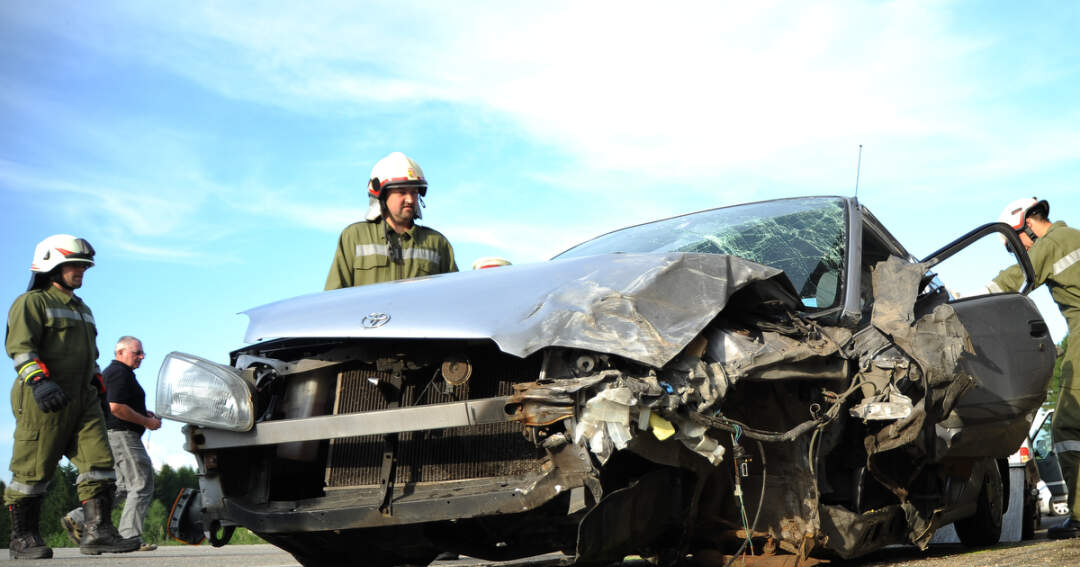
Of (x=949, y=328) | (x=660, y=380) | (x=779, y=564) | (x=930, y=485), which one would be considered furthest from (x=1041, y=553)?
(x=660, y=380)

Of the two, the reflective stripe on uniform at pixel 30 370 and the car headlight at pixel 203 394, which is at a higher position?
the reflective stripe on uniform at pixel 30 370

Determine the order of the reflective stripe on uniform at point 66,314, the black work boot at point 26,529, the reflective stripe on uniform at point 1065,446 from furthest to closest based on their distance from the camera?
the reflective stripe on uniform at point 66,314 < the black work boot at point 26,529 < the reflective stripe on uniform at point 1065,446

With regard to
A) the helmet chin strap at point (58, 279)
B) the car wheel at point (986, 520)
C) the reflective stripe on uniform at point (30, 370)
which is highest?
the helmet chin strap at point (58, 279)

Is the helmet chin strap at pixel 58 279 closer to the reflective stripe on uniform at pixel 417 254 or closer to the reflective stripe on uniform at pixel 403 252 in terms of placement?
the reflective stripe on uniform at pixel 403 252

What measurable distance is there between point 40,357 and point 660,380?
532 centimetres

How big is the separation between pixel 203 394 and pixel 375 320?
769mm

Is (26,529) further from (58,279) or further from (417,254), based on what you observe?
(417,254)

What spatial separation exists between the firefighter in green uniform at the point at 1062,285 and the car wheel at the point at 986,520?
0.58m

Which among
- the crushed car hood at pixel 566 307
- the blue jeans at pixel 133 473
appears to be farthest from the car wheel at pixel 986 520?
the blue jeans at pixel 133 473

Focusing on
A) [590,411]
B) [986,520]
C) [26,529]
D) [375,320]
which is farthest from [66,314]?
[986,520]

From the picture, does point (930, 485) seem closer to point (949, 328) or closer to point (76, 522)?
point (949, 328)

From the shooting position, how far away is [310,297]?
4.05m

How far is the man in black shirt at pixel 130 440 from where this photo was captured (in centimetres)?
789

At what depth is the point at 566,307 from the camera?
313cm
